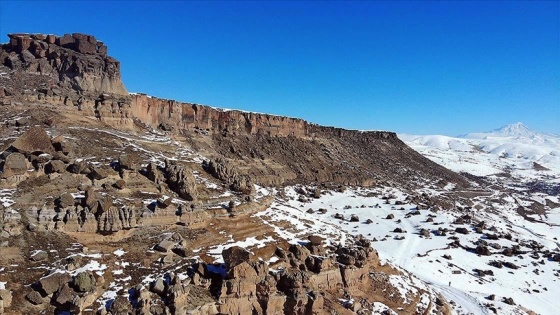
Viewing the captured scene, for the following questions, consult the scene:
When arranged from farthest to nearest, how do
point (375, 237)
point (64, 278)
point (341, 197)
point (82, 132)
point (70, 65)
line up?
point (341, 197) → point (375, 237) → point (70, 65) → point (82, 132) → point (64, 278)

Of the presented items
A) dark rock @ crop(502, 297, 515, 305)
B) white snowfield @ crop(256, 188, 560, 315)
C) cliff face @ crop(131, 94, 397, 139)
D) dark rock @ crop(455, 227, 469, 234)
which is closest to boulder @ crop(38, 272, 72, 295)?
white snowfield @ crop(256, 188, 560, 315)

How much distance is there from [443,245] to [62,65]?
47.8 m

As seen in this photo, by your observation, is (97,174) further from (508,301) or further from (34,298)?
(508,301)

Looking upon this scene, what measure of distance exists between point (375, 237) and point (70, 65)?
132 ft

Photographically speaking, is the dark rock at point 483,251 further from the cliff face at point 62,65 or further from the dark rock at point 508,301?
the cliff face at point 62,65

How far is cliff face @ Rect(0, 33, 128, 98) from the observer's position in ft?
125

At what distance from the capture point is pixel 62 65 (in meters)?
41.1

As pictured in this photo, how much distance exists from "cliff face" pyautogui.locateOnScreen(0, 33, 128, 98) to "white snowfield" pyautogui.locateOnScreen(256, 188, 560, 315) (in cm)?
2423

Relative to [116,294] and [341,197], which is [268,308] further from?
[341,197]

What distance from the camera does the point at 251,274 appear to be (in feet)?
62.7

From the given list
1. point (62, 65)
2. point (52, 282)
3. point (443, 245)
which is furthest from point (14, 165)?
point (443, 245)

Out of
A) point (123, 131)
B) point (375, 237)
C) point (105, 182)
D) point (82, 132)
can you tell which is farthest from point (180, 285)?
point (375, 237)

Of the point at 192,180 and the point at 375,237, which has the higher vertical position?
the point at 192,180

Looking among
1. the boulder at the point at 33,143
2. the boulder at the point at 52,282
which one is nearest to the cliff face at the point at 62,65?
the boulder at the point at 33,143
